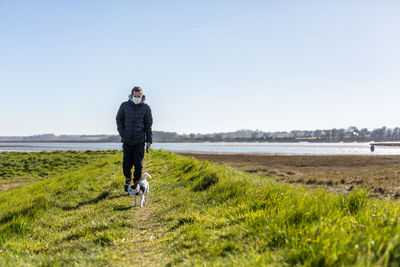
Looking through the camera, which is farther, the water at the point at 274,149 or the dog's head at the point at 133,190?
the water at the point at 274,149

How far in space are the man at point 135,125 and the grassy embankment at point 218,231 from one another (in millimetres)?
1455

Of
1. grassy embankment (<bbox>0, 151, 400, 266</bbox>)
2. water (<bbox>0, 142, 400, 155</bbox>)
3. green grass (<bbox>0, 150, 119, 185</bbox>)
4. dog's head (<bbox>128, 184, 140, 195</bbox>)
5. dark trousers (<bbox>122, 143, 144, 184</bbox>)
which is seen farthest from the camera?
water (<bbox>0, 142, 400, 155</bbox>)

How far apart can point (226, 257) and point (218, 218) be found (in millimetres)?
1686

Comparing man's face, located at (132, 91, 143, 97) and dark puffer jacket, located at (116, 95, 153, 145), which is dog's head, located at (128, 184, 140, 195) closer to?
dark puffer jacket, located at (116, 95, 153, 145)

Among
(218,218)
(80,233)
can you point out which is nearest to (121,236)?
(80,233)

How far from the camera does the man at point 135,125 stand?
26.2 ft

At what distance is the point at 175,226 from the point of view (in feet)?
17.2

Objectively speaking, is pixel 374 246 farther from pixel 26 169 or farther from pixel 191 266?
pixel 26 169

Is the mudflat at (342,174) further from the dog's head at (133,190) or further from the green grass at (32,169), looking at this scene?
the green grass at (32,169)

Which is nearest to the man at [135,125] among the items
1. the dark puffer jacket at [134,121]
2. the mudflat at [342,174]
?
the dark puffer jacket at [134,121]

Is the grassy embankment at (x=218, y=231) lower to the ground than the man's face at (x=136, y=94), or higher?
lower

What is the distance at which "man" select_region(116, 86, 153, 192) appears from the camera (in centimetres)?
800

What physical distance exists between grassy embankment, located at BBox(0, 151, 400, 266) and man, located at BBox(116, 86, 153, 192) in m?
1.46

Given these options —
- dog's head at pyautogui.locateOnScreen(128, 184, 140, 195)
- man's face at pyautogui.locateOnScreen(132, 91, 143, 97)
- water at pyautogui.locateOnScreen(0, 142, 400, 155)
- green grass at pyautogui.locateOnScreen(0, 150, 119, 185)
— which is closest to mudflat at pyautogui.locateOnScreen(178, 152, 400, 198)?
dog's head at pyautogui.locateOnScreen(128, 184, 140, 195)
